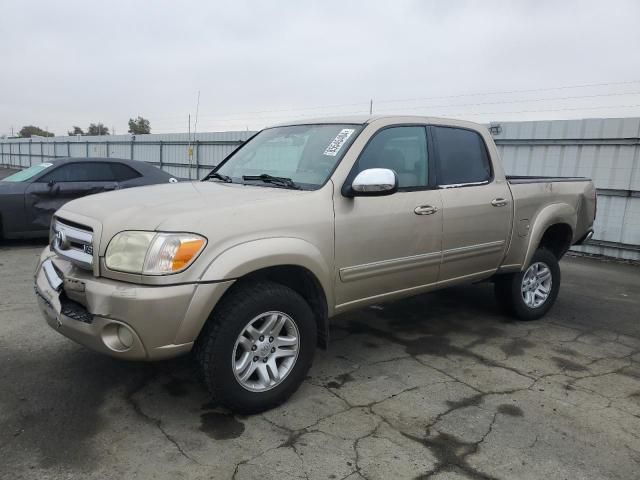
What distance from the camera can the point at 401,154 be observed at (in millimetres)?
3828

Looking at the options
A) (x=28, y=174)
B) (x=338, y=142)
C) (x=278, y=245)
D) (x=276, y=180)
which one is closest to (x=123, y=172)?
(x=28, y=174)

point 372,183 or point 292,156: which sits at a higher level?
point 292,156

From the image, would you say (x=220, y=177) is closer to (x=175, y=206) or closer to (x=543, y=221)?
(x=175, y=206)

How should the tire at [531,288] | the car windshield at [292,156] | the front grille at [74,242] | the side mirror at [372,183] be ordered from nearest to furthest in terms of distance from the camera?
the front grille at [74,242] < the side mirror at [372,183] < the car windshield at [292,156] < the tire at [531,288]

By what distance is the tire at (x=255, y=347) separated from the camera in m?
2.77

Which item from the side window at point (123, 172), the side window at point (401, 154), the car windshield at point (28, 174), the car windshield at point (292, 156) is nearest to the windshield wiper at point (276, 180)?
the car windshield at point (292, 156)

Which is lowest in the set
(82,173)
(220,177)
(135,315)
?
(135,315)

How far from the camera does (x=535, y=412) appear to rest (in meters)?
3.17

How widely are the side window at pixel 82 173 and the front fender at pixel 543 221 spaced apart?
268 inches

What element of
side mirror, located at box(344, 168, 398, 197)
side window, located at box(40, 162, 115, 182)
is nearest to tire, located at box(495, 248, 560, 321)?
side mirror, located at box(344, 168, 398, 197)

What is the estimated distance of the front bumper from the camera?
256cm

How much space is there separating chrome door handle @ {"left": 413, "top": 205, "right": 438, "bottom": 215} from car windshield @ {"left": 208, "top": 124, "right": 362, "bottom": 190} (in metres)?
0.71

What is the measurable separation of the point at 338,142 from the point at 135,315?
5.95 ft

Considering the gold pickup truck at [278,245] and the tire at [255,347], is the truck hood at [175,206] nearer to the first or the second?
the gold pickup truck at [278,245]
